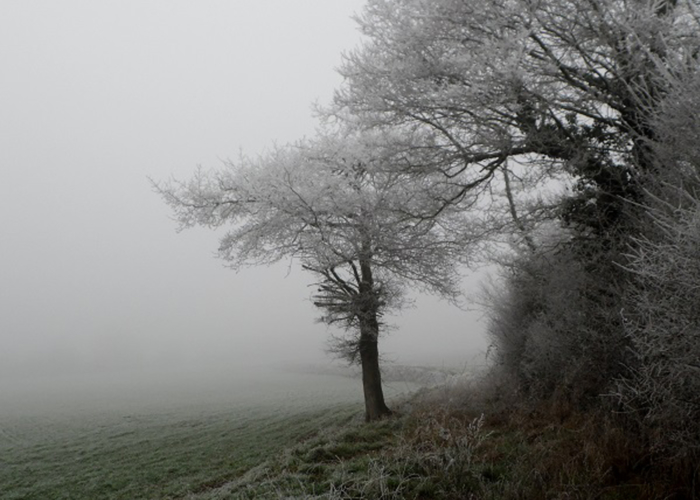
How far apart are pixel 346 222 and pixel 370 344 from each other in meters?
5.37

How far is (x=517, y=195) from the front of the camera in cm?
1237

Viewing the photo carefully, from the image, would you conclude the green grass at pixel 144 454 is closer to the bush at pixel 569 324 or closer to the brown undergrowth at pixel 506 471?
the brown undergrowth at pixel 506 471

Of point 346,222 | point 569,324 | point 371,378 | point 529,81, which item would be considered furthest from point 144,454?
point 529,81

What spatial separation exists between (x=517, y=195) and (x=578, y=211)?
4.12 m

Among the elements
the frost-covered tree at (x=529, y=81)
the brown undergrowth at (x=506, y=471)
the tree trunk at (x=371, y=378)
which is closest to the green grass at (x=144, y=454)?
the tree trunk at (x=371, y=378)

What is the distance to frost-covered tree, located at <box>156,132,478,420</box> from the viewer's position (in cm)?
989

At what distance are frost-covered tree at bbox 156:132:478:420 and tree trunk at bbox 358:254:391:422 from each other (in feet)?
0.11

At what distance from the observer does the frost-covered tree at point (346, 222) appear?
9.89 meters

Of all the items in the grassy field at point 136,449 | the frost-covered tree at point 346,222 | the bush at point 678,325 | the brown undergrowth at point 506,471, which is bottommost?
the grassy field at point 136,449

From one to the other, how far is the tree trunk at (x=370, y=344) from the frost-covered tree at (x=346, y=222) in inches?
1.3

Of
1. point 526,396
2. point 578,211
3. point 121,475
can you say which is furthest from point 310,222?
point 121,475

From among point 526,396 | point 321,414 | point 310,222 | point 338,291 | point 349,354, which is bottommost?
point 321,414

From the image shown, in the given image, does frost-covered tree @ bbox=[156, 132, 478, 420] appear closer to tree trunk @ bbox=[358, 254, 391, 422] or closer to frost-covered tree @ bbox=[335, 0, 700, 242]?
tree trunk @ bbox=[358, 254, 391, 422]

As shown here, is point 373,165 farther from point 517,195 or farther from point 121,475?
point 121,475
